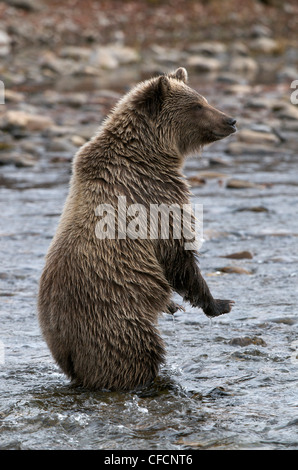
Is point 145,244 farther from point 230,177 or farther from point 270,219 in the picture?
point 230,177

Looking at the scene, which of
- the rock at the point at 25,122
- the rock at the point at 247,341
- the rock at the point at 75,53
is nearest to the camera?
the rock at the point at 247,341

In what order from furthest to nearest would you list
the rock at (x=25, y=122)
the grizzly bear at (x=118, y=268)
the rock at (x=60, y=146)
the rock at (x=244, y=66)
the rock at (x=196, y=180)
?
the rock at (x=244, y=66), the rock at (x=25, y=122), the rock at (x=60, y=146), the rock at (x=196, y=180), the grizzly bear at (x=118, y=268)

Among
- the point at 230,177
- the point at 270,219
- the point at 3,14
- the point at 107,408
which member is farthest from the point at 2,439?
the point at 3,14

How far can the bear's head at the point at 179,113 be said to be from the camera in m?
5.60

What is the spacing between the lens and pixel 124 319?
4934 mm

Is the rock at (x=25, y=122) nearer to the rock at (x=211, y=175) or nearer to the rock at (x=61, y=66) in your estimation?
the rock at (x=211, y=175)

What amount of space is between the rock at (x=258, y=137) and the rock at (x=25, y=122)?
3696 millimetres

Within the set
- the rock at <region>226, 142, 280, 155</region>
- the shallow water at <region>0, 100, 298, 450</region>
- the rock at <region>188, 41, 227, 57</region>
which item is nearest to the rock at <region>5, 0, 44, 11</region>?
the rock at <region>188, 41, 227, 57</region>

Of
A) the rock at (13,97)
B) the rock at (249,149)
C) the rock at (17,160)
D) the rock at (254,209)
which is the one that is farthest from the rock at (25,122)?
the rock at (254,209)

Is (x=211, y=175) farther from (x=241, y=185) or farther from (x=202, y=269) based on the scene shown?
(x=202, y=269)

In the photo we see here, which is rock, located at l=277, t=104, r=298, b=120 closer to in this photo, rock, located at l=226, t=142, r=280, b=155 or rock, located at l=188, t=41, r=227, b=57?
rock, located at l=226, t=142, r=280, b=155

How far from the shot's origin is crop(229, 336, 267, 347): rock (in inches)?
225

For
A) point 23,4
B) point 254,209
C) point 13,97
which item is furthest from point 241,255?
point 23,4

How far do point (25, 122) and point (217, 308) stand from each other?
1056 centimetres
